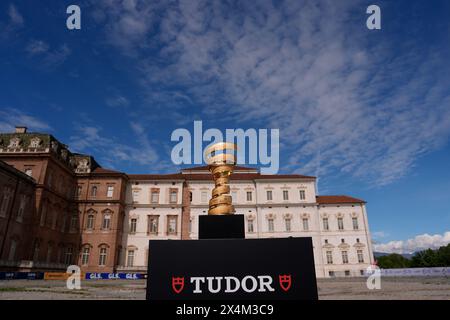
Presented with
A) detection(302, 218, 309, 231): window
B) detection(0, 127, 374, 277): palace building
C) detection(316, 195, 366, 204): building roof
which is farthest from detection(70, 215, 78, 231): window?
detection(316, 195, 366, 204): building roof

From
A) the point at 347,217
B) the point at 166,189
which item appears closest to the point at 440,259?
the point at 347,217

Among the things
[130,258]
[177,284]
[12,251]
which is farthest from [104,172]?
[177,284]

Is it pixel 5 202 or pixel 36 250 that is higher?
pixel 5 202

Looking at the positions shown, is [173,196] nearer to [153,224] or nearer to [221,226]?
[153,224]

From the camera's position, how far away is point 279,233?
133 feet

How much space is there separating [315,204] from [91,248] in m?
30.4

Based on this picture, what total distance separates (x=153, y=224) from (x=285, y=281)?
3919 centimetres

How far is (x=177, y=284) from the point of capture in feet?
10.6

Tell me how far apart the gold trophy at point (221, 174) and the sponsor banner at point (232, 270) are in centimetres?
295

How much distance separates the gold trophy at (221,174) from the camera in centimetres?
643

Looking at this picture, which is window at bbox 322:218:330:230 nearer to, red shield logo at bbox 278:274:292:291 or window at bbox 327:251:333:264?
window at bbox 327:251:333:264

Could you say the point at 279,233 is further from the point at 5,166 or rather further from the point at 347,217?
the point at 5,166

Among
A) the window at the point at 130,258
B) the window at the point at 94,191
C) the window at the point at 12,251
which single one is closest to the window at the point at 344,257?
the window at the point at 130,258

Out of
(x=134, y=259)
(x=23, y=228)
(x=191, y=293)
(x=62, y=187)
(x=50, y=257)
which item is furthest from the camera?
(x=134, y=259)
